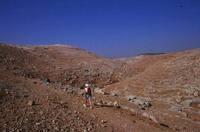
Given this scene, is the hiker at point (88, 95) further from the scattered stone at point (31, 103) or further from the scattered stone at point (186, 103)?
the scattered stone at point (186, 103)

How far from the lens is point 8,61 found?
2672 centimetres

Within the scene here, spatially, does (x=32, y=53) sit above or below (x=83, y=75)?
above

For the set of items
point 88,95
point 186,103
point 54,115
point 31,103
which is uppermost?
point 88,95

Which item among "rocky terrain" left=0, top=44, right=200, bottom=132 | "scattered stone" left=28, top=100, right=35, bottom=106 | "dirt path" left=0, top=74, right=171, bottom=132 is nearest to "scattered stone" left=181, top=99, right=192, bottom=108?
Result: "rocky terrain" left=0, top=44, right=200, bottom=132

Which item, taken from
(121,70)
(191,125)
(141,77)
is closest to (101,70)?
(121,70)

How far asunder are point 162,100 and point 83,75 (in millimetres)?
11488

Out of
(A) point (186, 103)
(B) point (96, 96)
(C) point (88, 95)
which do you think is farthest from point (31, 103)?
(A) point (186, 103)

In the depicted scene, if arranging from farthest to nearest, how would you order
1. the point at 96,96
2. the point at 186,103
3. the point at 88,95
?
the point at 186,103
the point at 96,96
the point at 88,95

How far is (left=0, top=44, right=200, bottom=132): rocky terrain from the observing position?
39.3 ft

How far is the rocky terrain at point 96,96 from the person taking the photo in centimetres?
1198

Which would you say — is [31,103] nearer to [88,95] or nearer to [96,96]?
[88,95]

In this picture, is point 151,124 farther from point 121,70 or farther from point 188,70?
point 121,70

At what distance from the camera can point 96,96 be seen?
18594mm

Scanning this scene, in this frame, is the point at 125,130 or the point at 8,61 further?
the point at 8,61
